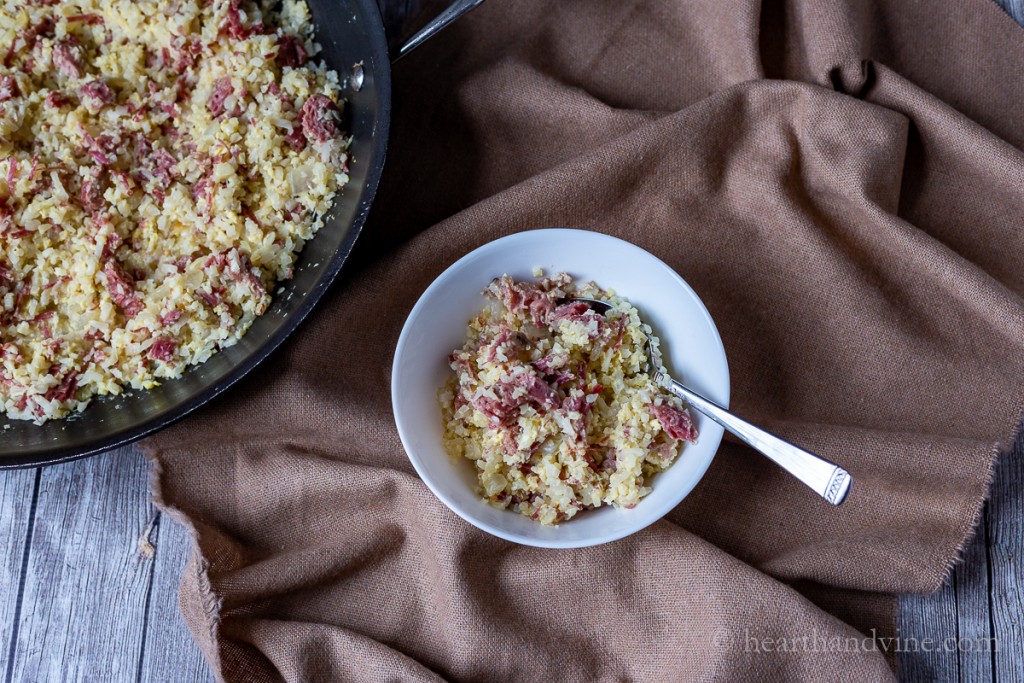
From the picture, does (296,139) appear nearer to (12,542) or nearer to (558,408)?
(558,408)

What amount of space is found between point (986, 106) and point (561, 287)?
143 cm

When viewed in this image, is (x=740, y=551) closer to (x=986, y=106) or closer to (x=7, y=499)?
(x=986, y=106)

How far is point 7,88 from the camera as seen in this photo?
2227 mm

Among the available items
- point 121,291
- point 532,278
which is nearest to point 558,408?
point 532,278

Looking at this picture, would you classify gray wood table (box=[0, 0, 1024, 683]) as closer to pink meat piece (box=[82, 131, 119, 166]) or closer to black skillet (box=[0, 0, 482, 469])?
black skillet (box=[0, 0, 482, 469])

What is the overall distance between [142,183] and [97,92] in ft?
0.85

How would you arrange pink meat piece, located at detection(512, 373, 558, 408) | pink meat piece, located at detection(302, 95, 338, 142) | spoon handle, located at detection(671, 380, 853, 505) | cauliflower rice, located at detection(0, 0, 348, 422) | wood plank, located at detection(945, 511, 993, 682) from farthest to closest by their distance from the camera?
1. wood plank, located at detection(945, 511, 993, 682)
2. pink meat piece, located at detection(302, 95, 338, 142)
3. cauliflower rice, located at detection(0, 0, 348, 422)
4. pink meat piece, located at detection(512, 373, 558, 408)
5. spoon handle, located at detection(671, 380, 853, 505)

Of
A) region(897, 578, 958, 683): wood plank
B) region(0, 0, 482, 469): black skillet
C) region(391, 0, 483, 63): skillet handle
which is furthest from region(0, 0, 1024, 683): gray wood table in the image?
region(391, 0, 483, 63): skillet handle

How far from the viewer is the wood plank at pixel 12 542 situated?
244cm

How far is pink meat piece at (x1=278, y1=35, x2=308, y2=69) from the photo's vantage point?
2.34 m

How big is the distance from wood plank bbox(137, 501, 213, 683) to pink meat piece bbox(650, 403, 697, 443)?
1.38 m

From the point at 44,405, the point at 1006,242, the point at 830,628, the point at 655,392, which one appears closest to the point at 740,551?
the point at 830,628

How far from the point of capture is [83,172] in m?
2.24

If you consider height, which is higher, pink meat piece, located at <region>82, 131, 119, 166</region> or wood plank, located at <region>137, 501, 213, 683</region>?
pink meat piece, located at <region>82, 131, 119, 166</region>
